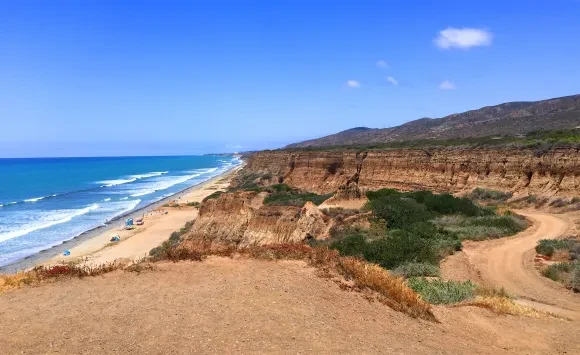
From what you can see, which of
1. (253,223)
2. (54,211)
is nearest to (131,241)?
(253,223)

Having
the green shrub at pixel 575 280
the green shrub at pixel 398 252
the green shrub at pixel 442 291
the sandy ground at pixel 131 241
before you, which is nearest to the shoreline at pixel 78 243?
the sandy ground at pixel 131 241

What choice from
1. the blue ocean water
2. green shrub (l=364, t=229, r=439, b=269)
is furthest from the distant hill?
green shrub (l=364, t=229, r=439, b=269)

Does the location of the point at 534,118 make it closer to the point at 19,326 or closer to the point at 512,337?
the point at 512,337

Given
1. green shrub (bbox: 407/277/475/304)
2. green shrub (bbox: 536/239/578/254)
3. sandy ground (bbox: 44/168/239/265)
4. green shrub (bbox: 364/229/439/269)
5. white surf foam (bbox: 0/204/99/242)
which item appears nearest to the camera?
green shrub (bbox: 407/277/475/304)

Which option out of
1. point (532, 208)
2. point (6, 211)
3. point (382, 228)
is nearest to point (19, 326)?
point (382, 228)

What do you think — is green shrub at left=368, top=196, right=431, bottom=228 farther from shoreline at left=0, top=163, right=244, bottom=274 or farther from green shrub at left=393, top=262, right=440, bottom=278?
shoreline at left=0, top=163, right=244, bottom=274

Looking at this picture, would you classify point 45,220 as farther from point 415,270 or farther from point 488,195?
point 415,270
